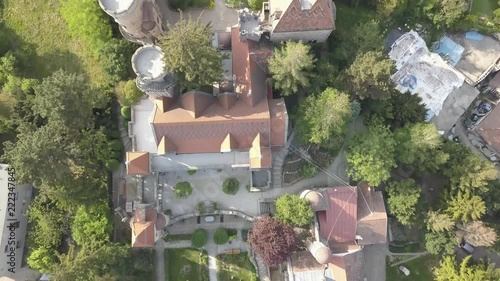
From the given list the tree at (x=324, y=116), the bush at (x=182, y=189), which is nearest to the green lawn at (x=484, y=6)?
the tree at (x=324, y=116)

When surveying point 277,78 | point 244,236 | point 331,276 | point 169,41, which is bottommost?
point 331,276

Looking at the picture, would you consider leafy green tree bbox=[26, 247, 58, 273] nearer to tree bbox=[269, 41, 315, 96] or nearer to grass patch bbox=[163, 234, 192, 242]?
grass patch bbox=[163, 234, 192, 242]

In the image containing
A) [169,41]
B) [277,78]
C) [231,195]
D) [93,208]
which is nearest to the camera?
[169,41]

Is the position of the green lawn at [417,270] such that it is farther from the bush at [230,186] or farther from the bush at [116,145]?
the bush at [116,145]


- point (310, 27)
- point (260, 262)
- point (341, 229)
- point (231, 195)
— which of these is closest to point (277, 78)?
point (310, 27)

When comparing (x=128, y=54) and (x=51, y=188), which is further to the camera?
(x=128, y=54)

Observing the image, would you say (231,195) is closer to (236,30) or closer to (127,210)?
(127,210)

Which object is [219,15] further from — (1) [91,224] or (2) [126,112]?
(1) [91,224]
